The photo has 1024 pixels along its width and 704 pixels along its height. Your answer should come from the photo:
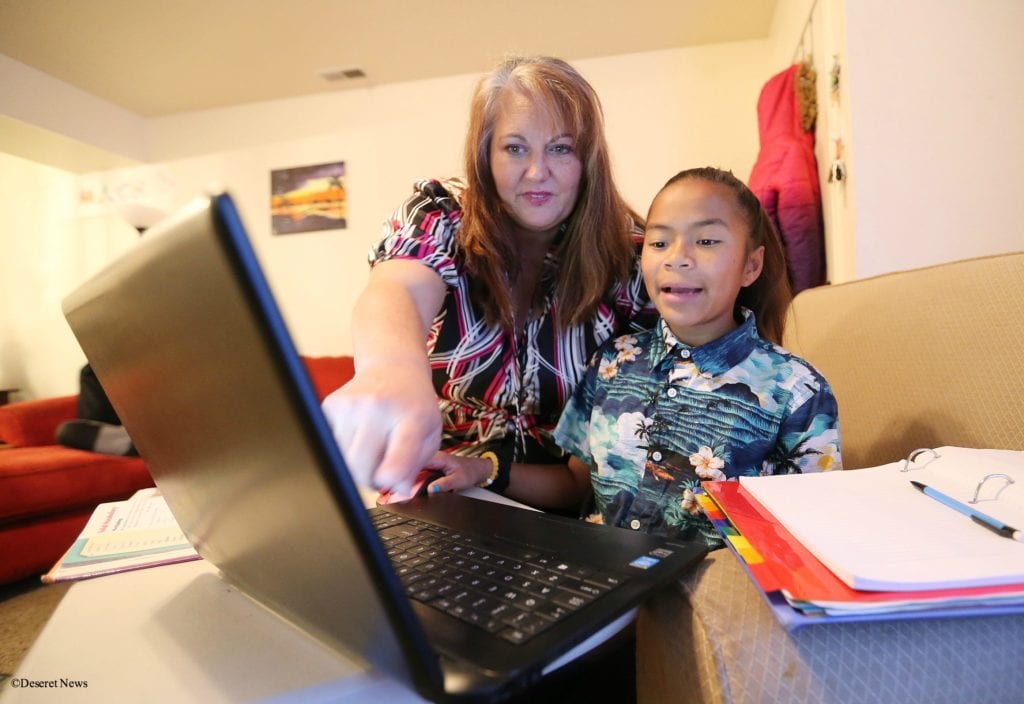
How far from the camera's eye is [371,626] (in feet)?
0.88

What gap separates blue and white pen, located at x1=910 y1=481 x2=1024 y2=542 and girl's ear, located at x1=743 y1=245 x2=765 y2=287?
438 millimetres

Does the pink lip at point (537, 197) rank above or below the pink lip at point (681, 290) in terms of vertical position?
above

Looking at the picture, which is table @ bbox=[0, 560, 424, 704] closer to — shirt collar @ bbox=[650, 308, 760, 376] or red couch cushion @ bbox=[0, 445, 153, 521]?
shirt collar @ bbox=[650, 308, 760, 376]

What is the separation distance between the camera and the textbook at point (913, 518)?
1.08ft

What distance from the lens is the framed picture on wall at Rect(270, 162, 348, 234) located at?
303cm

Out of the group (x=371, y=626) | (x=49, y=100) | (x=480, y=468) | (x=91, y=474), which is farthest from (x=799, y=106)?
(x=49, y=100)

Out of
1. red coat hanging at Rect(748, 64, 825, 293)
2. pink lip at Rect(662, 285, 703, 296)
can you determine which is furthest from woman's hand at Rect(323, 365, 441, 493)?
red coat hanging at Rect(748, 64, 825, 293)

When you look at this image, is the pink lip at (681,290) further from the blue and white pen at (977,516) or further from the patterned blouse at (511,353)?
the blue and white pen at (977,516)

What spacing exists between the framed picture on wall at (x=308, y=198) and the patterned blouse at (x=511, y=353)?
7.37 feet

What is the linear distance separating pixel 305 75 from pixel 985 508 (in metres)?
3.15

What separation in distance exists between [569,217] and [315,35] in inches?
82.6

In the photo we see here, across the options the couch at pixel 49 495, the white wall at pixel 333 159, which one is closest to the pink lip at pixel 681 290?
the couch at pixel 49 495

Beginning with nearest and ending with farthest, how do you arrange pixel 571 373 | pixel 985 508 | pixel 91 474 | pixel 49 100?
pixel 985 508, pixel 571 373, pixel 91 474, pixel 49 100

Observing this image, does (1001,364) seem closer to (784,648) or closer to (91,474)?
(784,648)
